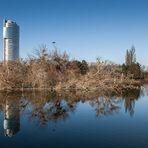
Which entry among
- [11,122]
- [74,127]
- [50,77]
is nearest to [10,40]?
[50,77]

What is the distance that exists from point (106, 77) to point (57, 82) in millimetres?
5738

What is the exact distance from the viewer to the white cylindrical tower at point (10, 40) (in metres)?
154

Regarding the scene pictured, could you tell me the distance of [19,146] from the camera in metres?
8.59

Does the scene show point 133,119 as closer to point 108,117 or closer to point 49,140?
point 108,117

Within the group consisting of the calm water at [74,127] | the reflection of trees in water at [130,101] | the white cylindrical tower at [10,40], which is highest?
the white cylindrical tower at [10,40]

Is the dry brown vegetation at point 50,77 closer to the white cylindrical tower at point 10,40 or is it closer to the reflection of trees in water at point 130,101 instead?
the reflection of trees in water at point 130,101

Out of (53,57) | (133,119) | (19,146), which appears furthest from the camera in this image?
(53,57)

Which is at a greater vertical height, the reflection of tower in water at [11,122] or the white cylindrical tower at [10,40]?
the white cylindrical tower at [10,40]

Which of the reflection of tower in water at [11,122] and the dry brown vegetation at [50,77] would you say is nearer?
the reflection of tower in water at [11,122]

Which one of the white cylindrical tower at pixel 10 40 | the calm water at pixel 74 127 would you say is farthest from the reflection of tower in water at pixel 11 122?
the white cylindrical tower at pixel 10 40

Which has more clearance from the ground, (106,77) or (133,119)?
(106,77)

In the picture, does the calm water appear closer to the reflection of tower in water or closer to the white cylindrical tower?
the reflection of tower in water

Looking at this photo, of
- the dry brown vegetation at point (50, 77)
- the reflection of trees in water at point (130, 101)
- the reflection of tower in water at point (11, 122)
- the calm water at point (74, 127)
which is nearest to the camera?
the calm water at point (74, 127)

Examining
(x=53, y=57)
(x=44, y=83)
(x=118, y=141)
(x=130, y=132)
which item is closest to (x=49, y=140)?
(x=118, y=141)
